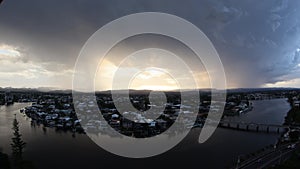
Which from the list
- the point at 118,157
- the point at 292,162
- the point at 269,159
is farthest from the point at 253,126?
the point at 118,157

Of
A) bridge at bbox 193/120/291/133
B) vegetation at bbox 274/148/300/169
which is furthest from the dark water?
vegetation at bbox 274/148/300/169

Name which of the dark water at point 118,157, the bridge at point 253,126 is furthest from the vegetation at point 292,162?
the bridge at point 253,126

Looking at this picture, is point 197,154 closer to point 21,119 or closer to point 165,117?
point 165,117

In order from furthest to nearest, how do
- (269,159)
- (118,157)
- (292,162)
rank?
(118,157) → (269,159) → (292,162)

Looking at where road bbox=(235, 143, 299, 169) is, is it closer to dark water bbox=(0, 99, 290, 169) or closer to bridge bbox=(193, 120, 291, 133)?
dark water bbox=(0, 99, 290, 169)

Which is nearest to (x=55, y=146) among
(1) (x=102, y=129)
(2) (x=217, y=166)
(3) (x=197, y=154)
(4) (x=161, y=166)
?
(1) (x=102, y=129)

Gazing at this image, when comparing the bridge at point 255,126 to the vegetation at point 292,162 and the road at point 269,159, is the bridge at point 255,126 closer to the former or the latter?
the road at point 269,159

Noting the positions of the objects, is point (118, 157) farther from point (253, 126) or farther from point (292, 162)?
point (253, 126)

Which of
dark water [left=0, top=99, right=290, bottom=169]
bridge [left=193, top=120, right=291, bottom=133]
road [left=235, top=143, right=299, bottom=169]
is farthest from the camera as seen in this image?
bridge [left=193, top=120, right=291, bottom=133]

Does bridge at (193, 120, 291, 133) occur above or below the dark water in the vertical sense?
above
